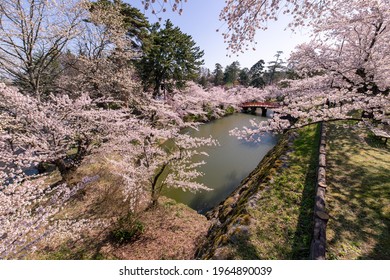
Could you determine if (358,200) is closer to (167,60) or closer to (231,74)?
(167,60)

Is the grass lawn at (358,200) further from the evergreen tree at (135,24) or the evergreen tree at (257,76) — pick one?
the evergreen tree at (257,76)

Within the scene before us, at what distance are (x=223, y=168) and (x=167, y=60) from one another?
11.1 meters

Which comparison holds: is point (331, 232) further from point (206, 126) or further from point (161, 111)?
point (206, 126)

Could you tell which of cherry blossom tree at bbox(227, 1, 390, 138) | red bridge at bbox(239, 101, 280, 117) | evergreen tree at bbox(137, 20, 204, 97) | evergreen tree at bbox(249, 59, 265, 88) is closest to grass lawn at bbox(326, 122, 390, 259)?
cherry blossom tree at bbox(227, 1, 390, 138)

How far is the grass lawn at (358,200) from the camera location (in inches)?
132

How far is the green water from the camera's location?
29.6 feet

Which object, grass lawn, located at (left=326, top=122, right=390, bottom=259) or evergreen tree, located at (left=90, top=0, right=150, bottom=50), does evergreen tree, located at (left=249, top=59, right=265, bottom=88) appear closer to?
evergreen tree, located at (left=90, top=0, right=150, bottom=50)

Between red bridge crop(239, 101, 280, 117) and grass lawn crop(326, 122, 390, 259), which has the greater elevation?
red bridge crop(239, 101, 280, 117)

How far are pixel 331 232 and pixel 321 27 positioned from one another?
7.67 m

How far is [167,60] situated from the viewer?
16.4 metres

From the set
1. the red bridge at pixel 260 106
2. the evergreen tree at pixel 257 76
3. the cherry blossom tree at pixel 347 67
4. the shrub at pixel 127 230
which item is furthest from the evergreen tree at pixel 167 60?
the evergreen tree at pixel 257 76

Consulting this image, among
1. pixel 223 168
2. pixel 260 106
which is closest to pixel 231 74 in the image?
pixel 260 106

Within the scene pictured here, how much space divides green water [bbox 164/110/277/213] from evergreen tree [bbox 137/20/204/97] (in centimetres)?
598

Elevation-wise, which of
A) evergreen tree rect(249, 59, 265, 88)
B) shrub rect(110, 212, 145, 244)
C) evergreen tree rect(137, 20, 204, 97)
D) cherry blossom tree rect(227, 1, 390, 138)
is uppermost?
evergreen tree rect(249, 59, 265, 88)
